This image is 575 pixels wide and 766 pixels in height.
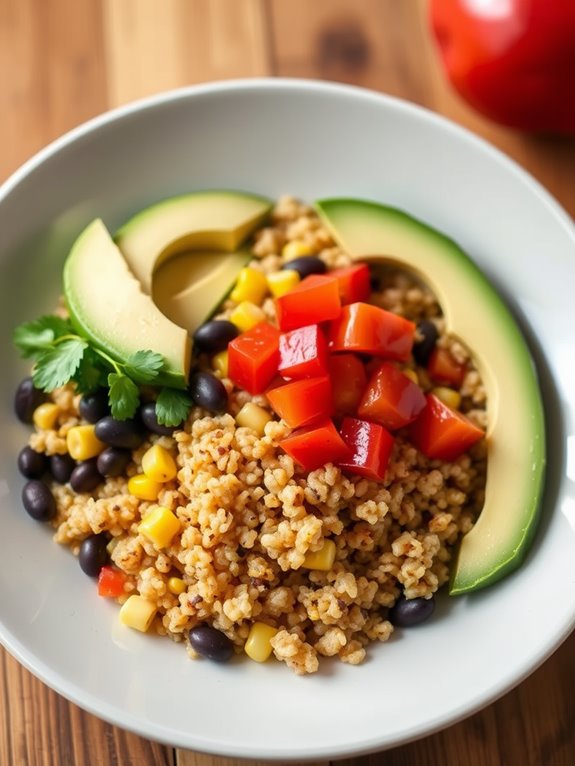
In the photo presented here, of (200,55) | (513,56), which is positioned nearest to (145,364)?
(200,55)

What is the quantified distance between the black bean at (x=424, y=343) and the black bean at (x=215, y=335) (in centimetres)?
53

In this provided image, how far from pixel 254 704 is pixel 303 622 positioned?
0.24m

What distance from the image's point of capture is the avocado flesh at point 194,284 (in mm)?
2590

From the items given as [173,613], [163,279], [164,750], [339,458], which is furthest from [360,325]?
[164,750]

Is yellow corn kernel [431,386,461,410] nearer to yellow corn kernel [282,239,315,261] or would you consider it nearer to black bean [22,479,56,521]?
yellow corn kernel [282,239,315,261]

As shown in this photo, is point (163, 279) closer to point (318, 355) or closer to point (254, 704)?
point (318, 355)

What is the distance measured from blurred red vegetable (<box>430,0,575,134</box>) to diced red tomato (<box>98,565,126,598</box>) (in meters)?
2.00

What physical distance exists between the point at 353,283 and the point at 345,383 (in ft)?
1.07

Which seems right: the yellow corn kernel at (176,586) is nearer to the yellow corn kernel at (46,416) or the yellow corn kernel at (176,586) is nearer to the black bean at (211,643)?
the black bean at (211,643)

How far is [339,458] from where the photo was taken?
2299 millimetres

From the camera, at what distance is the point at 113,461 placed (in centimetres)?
240

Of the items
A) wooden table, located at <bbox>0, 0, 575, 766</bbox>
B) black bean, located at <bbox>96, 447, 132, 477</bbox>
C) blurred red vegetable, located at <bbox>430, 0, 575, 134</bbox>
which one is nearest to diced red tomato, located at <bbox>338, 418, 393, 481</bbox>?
black bean, located at <bbox>96, 447, 132, 477</bbox>

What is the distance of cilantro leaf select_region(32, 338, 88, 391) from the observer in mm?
2377

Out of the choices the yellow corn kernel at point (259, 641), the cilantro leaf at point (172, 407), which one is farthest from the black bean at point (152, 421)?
the yellow corn kernel at point (259, 641)
